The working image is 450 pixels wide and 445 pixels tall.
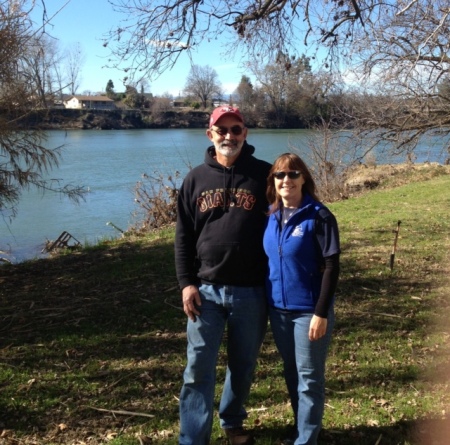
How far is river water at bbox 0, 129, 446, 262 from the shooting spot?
14938 millimetres

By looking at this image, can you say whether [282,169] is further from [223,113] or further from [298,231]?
[223,113]

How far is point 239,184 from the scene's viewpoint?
2965mm


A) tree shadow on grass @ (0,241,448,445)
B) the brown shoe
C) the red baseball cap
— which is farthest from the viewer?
tree shadow on grass @ (0,241,448,445)

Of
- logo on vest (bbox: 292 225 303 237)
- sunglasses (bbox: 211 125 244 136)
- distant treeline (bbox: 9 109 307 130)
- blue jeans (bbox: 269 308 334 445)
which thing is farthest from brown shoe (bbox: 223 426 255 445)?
distant treeline (bbox: 9 109 307 130)

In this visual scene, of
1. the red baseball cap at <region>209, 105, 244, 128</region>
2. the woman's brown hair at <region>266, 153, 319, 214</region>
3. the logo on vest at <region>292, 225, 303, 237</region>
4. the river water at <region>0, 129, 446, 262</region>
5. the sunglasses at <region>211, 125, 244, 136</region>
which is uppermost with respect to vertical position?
the red baseball cap at <region>209, 105, 244, 128</region>

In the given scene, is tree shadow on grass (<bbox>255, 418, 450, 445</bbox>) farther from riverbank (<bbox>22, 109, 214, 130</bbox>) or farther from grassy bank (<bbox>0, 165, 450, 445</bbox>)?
riverbank (<bbox>22, 109, 214, 130</bbox>)

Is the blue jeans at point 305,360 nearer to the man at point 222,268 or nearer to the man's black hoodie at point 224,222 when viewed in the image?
the man at point 222,268

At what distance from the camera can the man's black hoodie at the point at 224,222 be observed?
9.55 feet

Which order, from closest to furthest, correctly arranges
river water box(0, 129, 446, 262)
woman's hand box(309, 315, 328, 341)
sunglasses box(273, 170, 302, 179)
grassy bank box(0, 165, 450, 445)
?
woman's hand box(309, 315, 328, 341) → sunglasses box(273, 170, 302, 179) → grassy bank box(0, 165, 450, 445) → river water box(0, 129, 446, 262)

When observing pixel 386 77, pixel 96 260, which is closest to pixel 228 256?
pixel 96 260

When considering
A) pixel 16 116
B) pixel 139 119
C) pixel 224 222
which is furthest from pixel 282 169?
pixel 139 119

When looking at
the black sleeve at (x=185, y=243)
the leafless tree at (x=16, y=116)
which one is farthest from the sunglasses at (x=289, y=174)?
the leafless tree at (x=16, y=116)

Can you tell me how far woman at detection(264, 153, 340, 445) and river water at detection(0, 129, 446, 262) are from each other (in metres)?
6.61

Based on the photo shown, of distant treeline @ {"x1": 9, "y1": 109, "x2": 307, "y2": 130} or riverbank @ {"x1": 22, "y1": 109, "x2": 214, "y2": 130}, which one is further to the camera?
riverbank @ {"x1": 22, "y1": 109, "x2": 214, "y2": 130}
